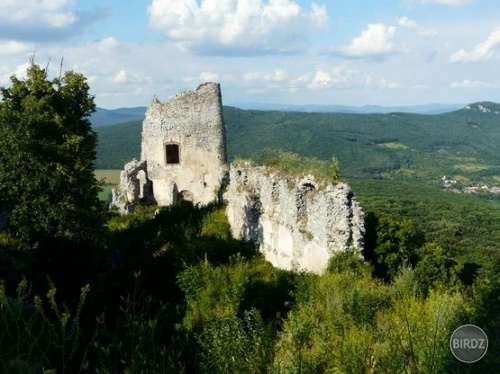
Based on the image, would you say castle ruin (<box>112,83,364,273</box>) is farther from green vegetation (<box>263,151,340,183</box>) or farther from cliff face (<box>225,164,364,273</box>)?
green vegetation (<box>263,151,340,183</box>)

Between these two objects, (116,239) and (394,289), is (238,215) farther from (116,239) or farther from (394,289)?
(394,289)

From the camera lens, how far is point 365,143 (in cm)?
12350

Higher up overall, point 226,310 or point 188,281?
point 188,281

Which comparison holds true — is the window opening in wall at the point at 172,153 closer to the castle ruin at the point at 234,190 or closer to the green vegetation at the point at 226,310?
the castle ruin at the point at 234,190

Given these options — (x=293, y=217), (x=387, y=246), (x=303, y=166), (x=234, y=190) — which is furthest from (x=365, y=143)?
(x=293, y=217)

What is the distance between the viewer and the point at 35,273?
9.74m

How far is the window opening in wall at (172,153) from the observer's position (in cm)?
1767

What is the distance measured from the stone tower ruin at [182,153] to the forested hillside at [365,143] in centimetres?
5541

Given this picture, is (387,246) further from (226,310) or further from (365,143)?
(365,143)

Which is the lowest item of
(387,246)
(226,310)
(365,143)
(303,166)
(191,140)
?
(365,143)

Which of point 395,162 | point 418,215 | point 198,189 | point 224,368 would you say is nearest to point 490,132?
point 395,162

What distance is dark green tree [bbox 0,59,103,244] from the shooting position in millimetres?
10523

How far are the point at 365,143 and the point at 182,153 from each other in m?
111

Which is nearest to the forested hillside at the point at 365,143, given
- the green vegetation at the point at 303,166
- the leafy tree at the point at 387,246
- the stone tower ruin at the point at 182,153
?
the stone tower ruin at the point at 182,153
